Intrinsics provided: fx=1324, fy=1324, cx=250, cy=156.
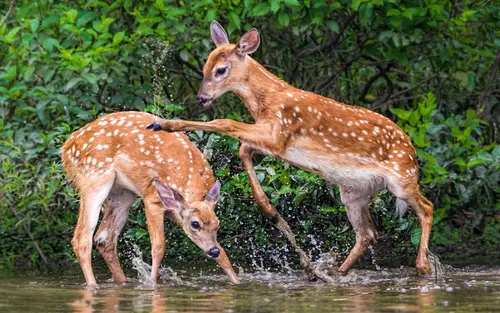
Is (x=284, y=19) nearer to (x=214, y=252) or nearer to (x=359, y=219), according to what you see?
(x=359, y=219)

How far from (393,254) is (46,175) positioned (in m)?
3.54

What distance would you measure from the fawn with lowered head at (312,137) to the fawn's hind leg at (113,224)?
1.28m

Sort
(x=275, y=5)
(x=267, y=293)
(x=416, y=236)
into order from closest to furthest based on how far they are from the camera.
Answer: (x=267, y=293) → (x=416, y=236) → (x=275, y=5)

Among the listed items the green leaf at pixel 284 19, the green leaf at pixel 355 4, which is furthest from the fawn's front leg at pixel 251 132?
the green leaf at pixel 355 4

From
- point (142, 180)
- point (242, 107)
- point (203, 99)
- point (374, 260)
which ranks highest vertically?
point (203, 99)

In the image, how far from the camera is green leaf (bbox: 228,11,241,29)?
13.4 m

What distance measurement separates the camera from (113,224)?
12211 mm

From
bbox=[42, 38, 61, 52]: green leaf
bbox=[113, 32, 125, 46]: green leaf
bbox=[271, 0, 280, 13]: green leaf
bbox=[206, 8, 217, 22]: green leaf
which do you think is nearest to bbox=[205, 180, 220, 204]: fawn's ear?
bbox=[271, 0, 280, 13]: green leaf

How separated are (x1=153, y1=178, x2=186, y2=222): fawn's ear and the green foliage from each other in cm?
136

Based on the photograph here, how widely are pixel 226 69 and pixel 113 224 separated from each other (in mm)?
1836

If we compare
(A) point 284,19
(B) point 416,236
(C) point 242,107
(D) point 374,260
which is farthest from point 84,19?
(B) point 416,236

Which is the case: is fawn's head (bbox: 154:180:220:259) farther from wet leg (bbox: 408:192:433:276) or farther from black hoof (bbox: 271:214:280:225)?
wet leg (bbox: 408:192:433:276)

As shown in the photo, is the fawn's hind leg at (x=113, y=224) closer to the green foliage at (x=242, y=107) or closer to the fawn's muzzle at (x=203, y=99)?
the green foliage at (x=242, y=107)

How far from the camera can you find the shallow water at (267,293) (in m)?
8.82
